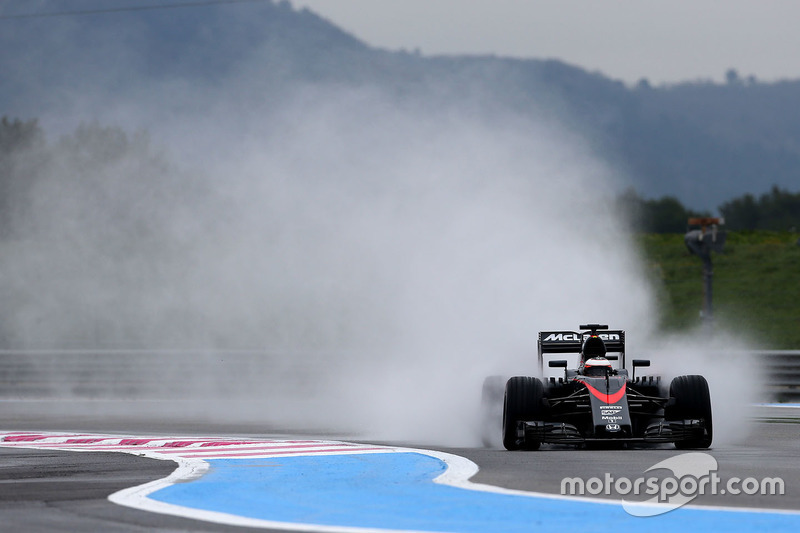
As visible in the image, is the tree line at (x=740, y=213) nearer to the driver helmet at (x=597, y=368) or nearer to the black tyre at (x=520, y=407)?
the driver helmet at (x=597, y=368)

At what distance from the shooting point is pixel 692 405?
12.0 meters

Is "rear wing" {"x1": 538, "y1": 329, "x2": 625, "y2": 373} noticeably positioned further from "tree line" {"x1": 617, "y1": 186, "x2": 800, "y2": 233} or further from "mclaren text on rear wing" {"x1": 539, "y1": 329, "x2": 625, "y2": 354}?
"tree line" {"x1": 617, "y1": 186, "x2": 800, "y2": 233}

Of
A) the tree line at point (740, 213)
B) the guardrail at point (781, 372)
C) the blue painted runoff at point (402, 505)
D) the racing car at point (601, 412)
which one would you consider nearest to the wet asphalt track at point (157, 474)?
the racing car at point (601, 412)

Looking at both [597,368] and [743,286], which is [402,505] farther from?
[743,286]

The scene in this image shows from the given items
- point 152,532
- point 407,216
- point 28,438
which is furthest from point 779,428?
point 407,216

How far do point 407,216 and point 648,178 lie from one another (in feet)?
173

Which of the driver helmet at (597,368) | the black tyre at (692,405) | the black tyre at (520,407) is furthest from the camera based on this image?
the driver helmet at (597,368)

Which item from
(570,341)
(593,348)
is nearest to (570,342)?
(570,341)

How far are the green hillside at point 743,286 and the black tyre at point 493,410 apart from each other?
69.8ft

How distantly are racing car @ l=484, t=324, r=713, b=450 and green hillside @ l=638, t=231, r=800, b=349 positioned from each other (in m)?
22.0

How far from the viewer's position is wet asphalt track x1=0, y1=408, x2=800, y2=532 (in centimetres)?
734

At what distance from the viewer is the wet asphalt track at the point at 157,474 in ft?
24.1

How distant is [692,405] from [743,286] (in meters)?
31.3

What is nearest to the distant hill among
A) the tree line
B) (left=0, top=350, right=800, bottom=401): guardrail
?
the tree line
